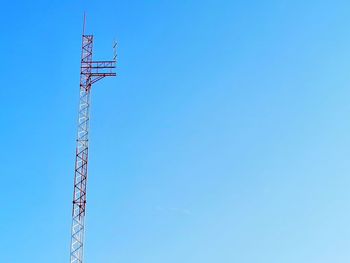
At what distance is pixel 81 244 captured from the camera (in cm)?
6756

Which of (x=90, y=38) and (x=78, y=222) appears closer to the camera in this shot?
(x=78, y=222)

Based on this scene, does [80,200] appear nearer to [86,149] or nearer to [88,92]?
[86,149]

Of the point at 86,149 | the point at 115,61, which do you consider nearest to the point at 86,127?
the point at 86,149

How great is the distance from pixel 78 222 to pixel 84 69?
54.2ft

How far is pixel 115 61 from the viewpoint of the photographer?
7456 cm

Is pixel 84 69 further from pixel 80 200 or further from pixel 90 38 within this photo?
pixel 80 200

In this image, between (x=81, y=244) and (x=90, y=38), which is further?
(x=90, y=38)

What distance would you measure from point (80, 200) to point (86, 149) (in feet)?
17.6

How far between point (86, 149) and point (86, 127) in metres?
2.50

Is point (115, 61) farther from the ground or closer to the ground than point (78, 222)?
farther from the ground

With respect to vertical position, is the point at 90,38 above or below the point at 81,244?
above

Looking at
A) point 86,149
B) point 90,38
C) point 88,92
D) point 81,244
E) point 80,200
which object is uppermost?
point 90,38

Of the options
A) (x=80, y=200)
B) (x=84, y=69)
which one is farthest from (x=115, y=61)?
(x=80, y=200)

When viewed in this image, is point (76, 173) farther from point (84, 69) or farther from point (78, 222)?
point (84, 69)
